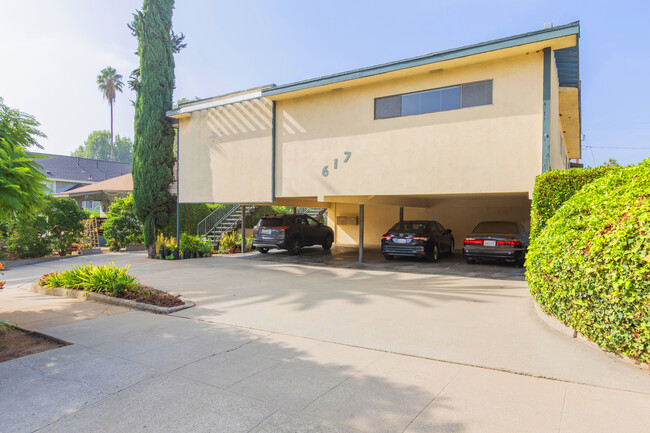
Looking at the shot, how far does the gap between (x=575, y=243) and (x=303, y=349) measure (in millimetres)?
3744

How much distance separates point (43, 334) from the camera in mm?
5480

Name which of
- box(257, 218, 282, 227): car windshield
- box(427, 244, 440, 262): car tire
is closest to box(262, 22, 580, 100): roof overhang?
box(257, 218, 282, 227): car windshield

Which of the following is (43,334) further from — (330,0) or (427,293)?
(330,0)

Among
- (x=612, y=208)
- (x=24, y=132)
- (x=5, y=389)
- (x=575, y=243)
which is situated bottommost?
(x=5, y=389)

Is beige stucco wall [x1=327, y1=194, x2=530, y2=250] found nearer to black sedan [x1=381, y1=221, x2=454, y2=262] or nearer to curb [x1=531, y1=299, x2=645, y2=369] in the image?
black sedan [x1=381, y1=221, x2=454, y2=262]

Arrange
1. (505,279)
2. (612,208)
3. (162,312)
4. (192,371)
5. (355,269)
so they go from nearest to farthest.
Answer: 1. (192,371)
2. (612,208)
3. (162,312)
4. (505,279)
5. (355,269)

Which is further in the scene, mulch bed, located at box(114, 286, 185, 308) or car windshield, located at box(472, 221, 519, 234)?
car windshield, located at box(472, 221, 519, 234)

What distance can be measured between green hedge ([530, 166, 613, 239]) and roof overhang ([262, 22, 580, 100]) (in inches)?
130

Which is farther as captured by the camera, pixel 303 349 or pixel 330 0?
pixel 330 0

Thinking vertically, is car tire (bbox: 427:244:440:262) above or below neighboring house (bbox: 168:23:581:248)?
below

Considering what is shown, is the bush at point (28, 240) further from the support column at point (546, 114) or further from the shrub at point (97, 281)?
the support column at point (546, 114)

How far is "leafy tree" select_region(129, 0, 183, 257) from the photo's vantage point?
15633 millimetres

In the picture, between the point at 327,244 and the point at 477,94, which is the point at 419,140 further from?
the point at 327,244

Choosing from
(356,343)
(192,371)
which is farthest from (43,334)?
(356,343)
